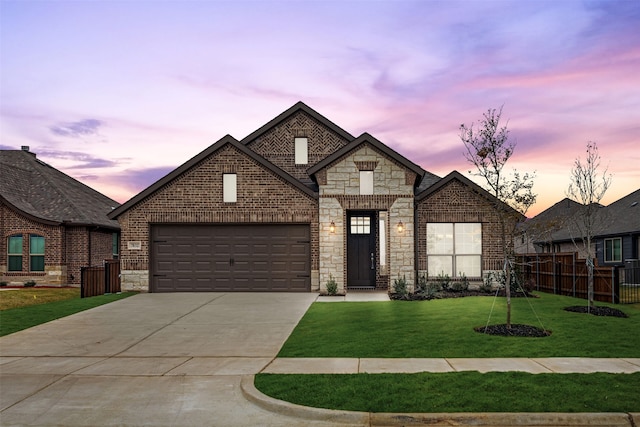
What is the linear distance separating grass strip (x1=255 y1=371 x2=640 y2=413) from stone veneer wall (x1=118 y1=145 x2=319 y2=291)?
45.5ft

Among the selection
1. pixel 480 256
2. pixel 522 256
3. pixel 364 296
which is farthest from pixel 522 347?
pixel 522 256

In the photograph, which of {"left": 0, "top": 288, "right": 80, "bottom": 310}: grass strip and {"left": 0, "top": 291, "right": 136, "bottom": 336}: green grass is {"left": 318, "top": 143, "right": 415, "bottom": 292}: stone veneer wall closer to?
{"left": 0, "top": 291, "right": 136, "bottom": 336}: green grass

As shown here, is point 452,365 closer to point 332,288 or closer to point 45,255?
point 332,288

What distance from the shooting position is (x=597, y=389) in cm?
812

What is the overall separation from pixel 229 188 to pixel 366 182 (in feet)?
17.8

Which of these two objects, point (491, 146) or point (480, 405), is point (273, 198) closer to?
point (491, 146)

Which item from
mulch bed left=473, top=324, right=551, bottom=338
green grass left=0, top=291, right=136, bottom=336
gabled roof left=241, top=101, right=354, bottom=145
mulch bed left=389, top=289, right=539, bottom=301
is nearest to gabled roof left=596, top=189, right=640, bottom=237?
mulch bed left=389, top=289, right=539, bottom=301

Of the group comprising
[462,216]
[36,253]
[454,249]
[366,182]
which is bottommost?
[36,253]

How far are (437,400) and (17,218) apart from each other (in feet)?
88.5

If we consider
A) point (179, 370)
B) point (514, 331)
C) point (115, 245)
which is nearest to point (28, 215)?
point (115, 245)

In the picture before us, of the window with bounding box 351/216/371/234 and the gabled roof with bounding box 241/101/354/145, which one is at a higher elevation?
the gabled roof with bounding box 241/101/354/145

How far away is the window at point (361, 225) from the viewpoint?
80.0 ft

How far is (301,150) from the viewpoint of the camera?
92.8 ft

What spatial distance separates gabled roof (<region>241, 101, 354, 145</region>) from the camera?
28.2 meters
